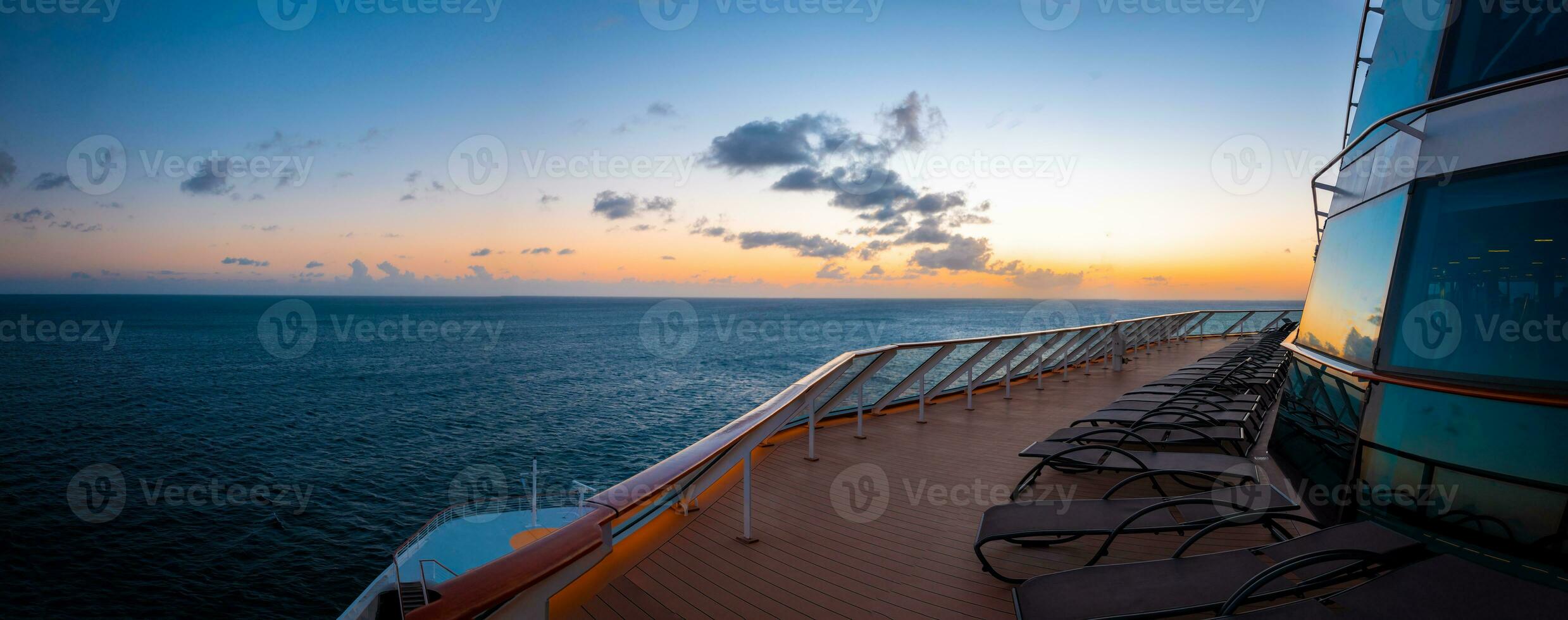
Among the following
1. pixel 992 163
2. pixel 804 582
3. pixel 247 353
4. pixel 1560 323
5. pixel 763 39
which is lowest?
pixel 247 353

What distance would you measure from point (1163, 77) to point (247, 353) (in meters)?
74.9

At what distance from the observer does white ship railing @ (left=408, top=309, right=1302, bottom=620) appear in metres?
1.30

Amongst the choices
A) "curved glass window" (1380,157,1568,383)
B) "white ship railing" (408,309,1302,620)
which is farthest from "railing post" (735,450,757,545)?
"curved glass window" (1380,157,1568,383)

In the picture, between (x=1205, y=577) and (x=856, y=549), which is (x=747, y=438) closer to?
(x=856, y=549)

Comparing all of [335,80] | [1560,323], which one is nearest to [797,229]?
[335,80]

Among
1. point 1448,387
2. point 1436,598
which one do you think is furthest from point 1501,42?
point 1436,598

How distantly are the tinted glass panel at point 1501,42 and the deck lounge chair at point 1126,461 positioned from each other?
2416 mm

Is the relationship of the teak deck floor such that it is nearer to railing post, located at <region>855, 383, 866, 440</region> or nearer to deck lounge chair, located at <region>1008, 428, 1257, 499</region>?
deck lounge chair, located at <region>1008, 428, 1257, 499</region>

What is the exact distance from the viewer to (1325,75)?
687cm

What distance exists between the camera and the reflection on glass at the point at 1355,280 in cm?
286

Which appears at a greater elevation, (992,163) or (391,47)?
(391,47)

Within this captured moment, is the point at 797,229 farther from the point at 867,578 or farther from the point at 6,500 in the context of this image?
the point at 867,578

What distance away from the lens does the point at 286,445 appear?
2388 centimetres

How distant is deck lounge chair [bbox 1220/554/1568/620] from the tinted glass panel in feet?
6.56
